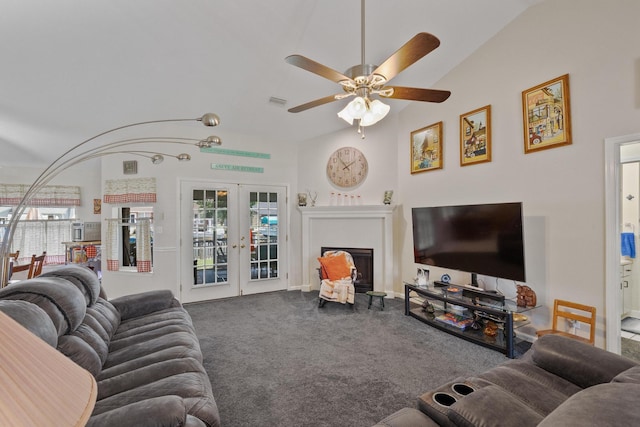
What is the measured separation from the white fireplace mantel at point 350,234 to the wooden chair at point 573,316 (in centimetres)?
227

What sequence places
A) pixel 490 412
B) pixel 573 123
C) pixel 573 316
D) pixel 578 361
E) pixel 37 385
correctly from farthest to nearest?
pixel 573 123 < pixel 573 316 < pixel 578 361 < pixel 490 412 < pixel 37 385

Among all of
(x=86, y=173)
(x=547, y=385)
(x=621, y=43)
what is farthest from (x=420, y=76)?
(x=86, y=173)

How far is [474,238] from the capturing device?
3340 millimetres

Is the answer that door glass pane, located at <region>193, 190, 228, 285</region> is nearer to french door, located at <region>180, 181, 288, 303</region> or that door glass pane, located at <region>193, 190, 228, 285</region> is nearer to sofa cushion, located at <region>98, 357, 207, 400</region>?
french door, located at <region>180, 181, 288, 303</region>

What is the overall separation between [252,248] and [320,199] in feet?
5.05

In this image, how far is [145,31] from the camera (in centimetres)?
274

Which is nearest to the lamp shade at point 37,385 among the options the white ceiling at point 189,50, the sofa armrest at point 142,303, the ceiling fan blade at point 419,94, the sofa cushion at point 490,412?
the sofa cushion at point 490,412

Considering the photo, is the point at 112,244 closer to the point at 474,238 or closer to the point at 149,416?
the point at 149,416

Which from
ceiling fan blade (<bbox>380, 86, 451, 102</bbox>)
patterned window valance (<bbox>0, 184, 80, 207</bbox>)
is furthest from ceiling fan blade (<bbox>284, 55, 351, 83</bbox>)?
patterned window valance (<bbox>0, 184, 80, 207</bbox>)

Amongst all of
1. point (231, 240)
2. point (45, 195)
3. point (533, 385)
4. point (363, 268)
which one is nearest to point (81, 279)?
point (231, 240)

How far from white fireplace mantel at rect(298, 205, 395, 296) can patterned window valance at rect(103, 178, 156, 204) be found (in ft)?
8.08

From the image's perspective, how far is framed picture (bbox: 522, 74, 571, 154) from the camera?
2863 mm

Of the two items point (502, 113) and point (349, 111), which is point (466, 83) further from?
point (349, 111)

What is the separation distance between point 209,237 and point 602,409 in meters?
4.93
